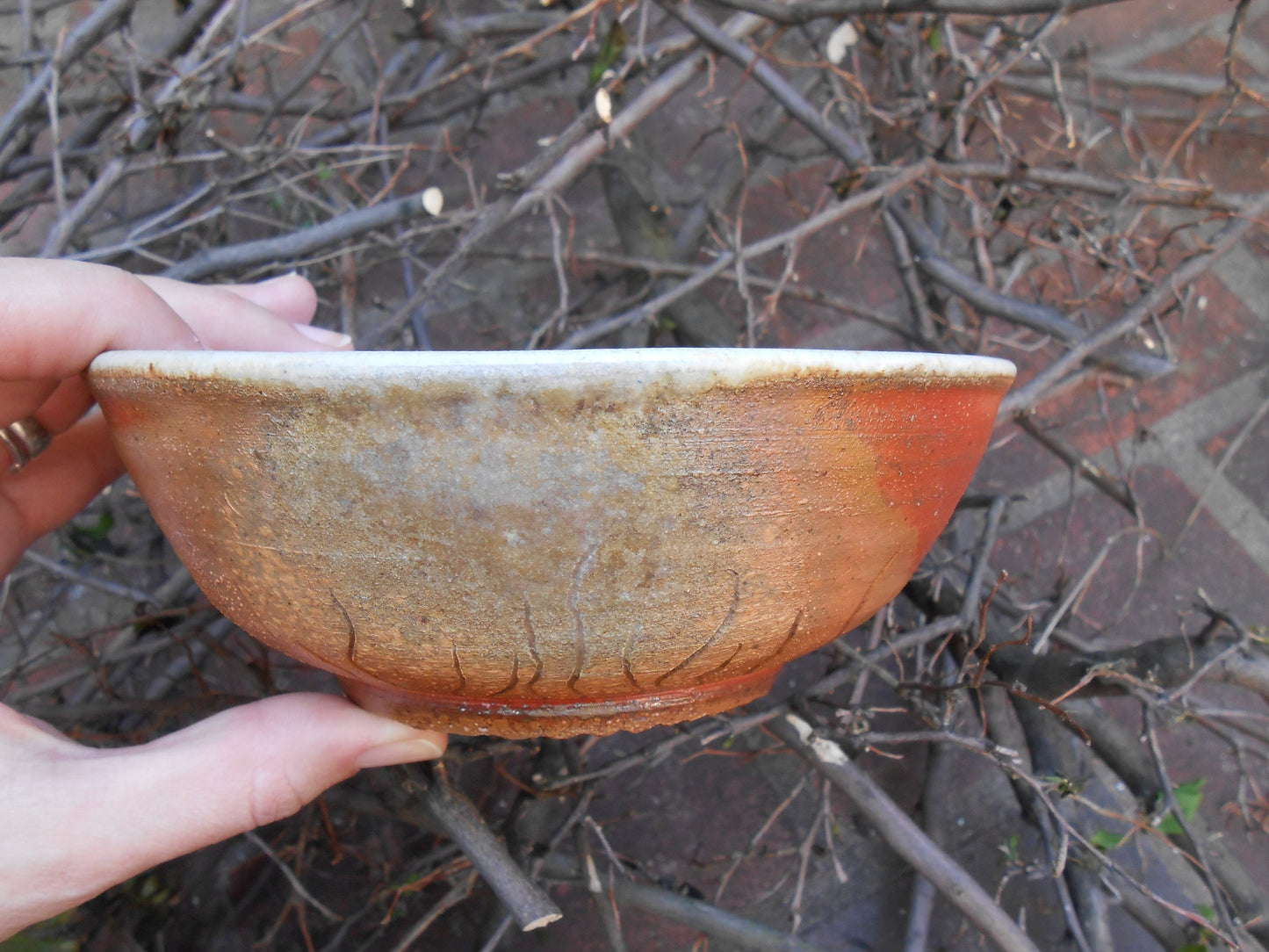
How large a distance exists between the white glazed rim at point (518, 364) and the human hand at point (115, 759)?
0.15m

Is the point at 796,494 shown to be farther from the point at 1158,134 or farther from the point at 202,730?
the point at 1158,134

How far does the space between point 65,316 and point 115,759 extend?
26 centimetres

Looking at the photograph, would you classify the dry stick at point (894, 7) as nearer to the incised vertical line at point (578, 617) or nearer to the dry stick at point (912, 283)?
the dry stick at point (912, 283)

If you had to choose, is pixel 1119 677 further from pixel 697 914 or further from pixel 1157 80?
pixel 1157 80

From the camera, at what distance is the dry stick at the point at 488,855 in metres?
0.57

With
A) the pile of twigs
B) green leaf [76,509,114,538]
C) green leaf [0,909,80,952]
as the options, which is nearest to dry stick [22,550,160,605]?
the pile of twigs

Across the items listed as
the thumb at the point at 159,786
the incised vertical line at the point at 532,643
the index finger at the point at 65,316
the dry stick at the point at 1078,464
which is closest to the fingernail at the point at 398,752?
the thumb at the point at 159,786

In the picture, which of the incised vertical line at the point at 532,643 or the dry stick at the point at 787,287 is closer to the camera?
the incised vertical line at the point at 532,643

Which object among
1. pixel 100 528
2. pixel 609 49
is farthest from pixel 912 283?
pixel 100 528

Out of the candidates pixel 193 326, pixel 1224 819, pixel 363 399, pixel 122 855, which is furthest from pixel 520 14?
pixel 1224 819

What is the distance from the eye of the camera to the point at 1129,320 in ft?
2.44

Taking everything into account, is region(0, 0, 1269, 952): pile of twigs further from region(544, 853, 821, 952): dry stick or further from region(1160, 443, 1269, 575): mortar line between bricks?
region(1160, 443, 1269, 575): mortar line between bricks

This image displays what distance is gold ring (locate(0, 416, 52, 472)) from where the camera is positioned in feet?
2.03

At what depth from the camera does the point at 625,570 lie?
38 cm
